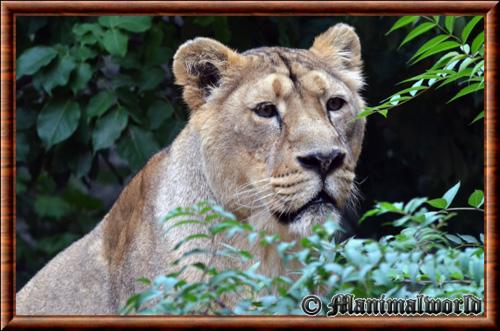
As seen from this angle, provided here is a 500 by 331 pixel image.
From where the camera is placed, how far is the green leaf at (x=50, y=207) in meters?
7.50

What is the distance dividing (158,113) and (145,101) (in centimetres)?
14

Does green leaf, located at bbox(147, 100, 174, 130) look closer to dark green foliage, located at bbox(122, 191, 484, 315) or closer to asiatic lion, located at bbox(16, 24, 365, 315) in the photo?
asiatic lion, located at bbox(16, 24, 365, 315)

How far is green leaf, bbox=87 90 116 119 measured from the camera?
220 inches

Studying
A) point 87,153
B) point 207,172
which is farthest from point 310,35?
point 207,172

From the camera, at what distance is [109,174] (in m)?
7.27

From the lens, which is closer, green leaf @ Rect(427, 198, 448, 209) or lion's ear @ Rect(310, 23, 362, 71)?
green leaf @ Rect(427, 198, 448, 209)

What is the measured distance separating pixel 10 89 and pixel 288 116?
1.00 metres

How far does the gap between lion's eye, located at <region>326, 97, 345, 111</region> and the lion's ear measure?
29 centimetres

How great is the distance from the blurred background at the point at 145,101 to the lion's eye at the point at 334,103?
3.82 feet

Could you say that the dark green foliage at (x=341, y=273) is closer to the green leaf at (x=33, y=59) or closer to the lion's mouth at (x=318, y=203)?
the lion's mouth at (x=318, y=203)

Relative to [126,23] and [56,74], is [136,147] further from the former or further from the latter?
[126,23]

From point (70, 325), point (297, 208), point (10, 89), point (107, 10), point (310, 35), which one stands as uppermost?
point (310, 35)

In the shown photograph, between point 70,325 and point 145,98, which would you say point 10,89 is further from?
point 145,98
